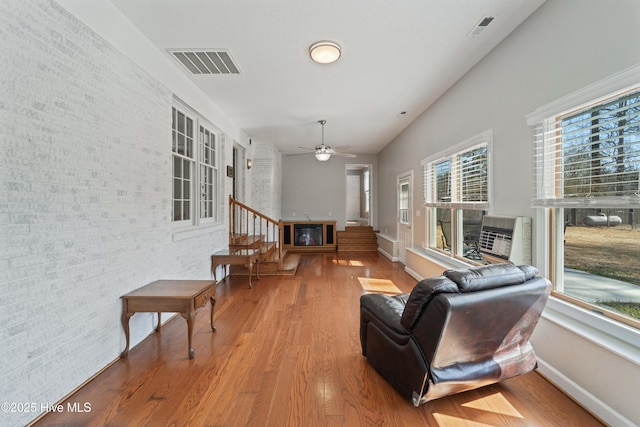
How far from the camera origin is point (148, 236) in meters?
Answer: 2.78

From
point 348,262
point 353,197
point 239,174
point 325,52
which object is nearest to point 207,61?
point 325,52

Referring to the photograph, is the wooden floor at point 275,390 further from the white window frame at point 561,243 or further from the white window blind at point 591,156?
the white window blind at point 591,156

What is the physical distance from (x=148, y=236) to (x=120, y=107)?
122 cm

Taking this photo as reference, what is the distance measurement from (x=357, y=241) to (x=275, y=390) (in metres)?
6.62

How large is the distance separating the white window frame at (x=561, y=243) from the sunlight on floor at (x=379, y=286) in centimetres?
226

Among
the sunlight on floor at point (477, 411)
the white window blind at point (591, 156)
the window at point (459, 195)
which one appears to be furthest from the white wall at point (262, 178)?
the sunlight on floor at point (477, 411)

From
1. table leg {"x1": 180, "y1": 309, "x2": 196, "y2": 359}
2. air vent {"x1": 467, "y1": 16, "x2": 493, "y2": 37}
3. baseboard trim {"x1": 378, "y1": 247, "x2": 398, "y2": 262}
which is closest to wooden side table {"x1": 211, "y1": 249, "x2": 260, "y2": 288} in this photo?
table leg {"x1": 180, "y1": 309, "x2": 196, "y2": 359}

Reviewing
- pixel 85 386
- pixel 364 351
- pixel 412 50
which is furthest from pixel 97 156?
pixel 412 50

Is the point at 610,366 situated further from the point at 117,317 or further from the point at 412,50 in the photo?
the point at 117,317

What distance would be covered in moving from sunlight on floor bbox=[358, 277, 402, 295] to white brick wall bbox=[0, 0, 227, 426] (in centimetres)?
308

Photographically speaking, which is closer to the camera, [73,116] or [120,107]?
[73,116]

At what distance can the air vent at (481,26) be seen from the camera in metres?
2.46

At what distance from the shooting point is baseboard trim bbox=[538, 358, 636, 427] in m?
1.60

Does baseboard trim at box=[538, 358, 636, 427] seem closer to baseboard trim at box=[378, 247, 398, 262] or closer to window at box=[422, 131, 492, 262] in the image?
window at box=[422, 131, 492, 262]
